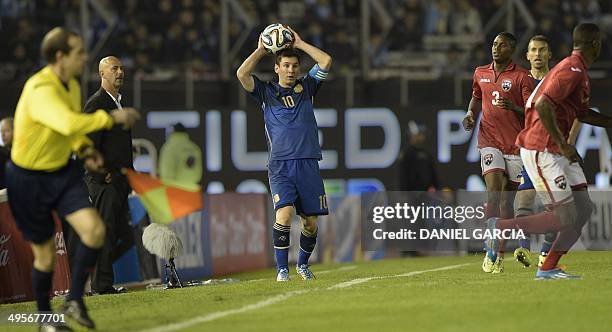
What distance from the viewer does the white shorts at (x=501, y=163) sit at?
13852mm

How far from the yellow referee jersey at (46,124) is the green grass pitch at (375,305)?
4.15ft

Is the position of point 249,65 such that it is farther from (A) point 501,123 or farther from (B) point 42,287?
(B) point 42,287

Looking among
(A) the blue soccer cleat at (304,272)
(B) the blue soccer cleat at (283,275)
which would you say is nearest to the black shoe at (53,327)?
(B) the blue soccer cleat at (283,275)

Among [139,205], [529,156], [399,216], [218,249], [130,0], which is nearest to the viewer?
[529,156]

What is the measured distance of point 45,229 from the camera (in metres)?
9.68

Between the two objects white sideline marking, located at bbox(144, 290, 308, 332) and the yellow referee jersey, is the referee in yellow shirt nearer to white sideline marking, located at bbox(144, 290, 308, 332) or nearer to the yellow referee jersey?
the yellow referee jersey

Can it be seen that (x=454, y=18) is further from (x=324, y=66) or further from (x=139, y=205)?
(x=324, y=66)

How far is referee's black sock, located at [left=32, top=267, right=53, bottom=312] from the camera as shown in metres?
9.67

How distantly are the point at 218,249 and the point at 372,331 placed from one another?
35.2 feet

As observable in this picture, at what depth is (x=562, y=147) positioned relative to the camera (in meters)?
11.1

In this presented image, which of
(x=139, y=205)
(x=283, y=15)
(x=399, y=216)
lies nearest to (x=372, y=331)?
(x=139, y=205)

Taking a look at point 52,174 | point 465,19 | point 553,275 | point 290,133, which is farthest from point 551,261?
point 465,19

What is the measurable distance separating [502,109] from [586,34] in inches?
100

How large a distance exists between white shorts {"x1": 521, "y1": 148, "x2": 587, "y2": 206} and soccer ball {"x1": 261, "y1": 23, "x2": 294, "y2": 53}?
266cm
